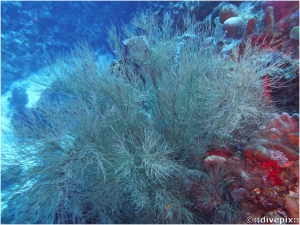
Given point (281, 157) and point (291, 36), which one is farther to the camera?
point (291, 36)

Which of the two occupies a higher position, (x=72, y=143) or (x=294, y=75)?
(x=294, y=75)

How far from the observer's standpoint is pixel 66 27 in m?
13.2

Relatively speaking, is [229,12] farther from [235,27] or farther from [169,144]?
[169,144]

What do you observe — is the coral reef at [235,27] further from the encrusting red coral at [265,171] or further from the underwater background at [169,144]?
the encrusting red coral at [265,171]

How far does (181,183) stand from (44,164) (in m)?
2.33

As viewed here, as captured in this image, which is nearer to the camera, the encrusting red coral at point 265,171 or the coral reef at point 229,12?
the encrusting red coral at point 265,171

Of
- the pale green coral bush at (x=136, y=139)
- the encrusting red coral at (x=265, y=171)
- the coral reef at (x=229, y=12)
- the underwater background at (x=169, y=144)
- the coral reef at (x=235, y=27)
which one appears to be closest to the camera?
the encrusting red coral at (x=265, y=171)

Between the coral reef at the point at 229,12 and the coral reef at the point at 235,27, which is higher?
the coral reef at the point at 229,12

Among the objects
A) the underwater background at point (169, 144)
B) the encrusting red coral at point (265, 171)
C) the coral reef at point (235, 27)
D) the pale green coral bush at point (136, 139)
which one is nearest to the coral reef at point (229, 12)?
the coral reef at point (235, 27)

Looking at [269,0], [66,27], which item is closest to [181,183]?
[269,0]

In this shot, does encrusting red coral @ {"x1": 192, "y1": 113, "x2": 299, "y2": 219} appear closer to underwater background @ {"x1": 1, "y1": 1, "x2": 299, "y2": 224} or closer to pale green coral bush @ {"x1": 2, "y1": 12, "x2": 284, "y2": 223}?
underwater background @ {"x1": 1, "y1": 1, "x2": 299, "y2": 224}

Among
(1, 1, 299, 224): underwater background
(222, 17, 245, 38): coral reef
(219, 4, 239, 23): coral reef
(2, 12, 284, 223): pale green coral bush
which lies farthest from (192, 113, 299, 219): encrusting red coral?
(219, 4, 239, 23): coral reef

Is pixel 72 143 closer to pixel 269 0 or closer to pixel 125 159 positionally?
pixel 125 159

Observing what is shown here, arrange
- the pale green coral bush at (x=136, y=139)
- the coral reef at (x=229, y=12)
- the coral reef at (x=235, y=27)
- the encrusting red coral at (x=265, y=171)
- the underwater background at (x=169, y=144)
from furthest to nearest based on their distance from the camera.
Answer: the coral reef at (x=229, y=12) → the coral reef at (x=235, y=27) → the pale green coral bush at (x=136, y=139) → the underwater background at (x=169, y=144) → the encrusting red coral at (x=265, y=171)
